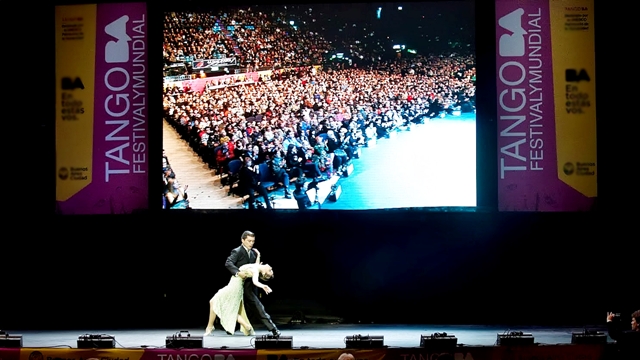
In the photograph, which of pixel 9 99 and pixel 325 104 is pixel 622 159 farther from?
pixel 9 99

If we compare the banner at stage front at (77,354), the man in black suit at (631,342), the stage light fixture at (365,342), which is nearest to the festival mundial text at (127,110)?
the banner at stage front at (77,354)

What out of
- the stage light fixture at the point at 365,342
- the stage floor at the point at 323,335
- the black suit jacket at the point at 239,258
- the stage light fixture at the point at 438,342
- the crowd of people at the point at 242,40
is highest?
the crowd of people at the point at 242,40

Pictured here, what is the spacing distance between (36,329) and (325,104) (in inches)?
190

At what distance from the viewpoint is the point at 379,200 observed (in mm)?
12227

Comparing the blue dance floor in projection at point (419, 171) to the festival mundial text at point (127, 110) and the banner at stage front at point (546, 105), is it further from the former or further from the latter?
the festival mundial text at point (127, 110)

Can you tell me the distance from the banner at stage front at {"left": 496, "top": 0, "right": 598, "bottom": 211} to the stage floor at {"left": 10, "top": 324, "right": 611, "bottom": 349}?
172 cm

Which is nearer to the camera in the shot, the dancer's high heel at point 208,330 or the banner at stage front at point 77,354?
the banner at stage front at point 77,354

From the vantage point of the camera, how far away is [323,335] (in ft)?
37.6

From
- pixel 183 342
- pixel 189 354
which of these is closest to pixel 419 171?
pixel 183 342

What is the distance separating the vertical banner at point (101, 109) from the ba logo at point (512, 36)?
4772 millimetres

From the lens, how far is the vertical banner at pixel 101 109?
1271 cm

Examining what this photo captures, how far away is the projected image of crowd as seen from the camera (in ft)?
40.4

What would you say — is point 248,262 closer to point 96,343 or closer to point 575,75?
point 96,343

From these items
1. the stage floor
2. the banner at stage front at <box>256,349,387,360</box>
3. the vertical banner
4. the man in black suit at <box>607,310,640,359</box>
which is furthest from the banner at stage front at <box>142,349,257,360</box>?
the vertical banner
